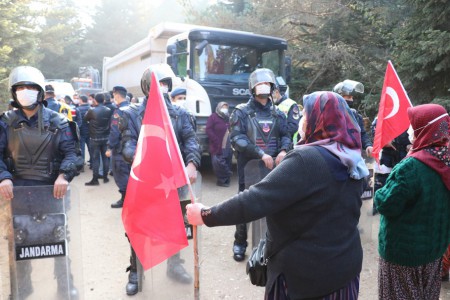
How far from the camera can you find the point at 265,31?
14.0 m

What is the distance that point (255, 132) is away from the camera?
14.7 ft

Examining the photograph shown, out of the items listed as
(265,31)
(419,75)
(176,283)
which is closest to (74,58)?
(265,31)

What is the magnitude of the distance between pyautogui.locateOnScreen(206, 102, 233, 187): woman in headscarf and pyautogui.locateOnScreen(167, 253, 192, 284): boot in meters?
4.98

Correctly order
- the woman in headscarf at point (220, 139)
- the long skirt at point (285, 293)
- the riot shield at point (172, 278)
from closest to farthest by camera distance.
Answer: the long skirt at point (285, 293) → the riot shield at point (172, 278) → the woman in headscarf at point (220, 139)

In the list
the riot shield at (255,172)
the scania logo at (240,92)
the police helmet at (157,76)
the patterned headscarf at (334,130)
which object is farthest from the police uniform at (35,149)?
the scania logo at (240,92)

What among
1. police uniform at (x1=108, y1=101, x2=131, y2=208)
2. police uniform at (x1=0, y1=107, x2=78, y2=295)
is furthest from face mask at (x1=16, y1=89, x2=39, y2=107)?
police uniform at (x1=108, y1=101, x2=131, y2=208)

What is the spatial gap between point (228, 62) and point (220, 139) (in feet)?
6.20

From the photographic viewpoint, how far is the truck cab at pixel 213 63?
8523 mm

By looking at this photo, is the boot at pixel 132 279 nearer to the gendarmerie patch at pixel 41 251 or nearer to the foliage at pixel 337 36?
the gendarmerie patch at pixel 41 251

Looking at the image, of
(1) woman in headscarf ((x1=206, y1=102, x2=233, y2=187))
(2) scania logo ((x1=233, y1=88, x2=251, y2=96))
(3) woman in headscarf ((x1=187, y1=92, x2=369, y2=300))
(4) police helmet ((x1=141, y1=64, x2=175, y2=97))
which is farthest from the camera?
(2) scania logo ((x1=233, y1=88, x2=251, y2=96))

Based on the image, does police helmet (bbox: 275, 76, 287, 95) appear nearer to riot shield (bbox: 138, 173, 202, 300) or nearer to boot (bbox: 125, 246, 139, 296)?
riot shield (bbox: 138, 173, 202, 300)

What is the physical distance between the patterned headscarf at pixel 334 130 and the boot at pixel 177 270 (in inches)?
72.1

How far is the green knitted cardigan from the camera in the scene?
8.63ft

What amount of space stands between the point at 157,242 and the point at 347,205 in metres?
1.24
